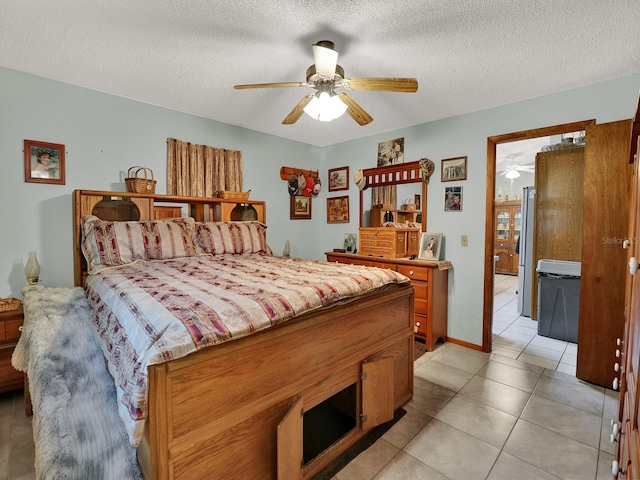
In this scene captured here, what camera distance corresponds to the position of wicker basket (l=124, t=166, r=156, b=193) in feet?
9.39

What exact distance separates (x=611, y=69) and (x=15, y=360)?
455 cm

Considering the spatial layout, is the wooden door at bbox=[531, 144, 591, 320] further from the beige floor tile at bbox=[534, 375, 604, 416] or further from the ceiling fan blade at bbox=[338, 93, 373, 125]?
the ceiling fan blade at bbox=[338, 93, 373, 125]

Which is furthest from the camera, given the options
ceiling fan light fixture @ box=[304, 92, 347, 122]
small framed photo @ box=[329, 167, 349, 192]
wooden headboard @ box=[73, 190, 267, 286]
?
small framed photo @ box=[329, 167, 349, 192]

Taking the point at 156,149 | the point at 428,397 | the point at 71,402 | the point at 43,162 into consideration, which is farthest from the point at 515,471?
the point at 43,162

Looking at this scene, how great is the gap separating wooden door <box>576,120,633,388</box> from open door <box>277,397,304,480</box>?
8.35 ft

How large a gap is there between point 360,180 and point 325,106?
2.10 metres

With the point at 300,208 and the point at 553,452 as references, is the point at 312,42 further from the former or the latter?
the point at 553,452

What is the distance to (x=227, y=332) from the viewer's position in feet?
3.76

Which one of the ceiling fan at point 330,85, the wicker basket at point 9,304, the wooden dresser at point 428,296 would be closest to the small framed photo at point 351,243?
the wooden dresser at point 428,296

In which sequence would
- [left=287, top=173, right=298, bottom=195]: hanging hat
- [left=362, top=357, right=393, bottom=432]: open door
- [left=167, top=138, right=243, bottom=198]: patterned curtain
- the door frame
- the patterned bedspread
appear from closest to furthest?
1. the patterned bedspread
2. [left=362, top=357, right=393, bottom=432]: open door
3. the door frame
4. [left=167, top=138, right=243, bottom=198]: patterned curtain
5. [left=287, top=173, right=298, bottom=195]: hanging hat

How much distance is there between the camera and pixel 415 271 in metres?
3.30

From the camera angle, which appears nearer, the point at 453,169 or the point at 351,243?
the point at 453,169

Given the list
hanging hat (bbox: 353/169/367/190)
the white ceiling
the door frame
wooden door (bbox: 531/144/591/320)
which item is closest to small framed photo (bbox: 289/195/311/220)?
hanging hat (bbox: 353/169/367/190)

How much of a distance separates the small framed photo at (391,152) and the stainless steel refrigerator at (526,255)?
77.0 inches
